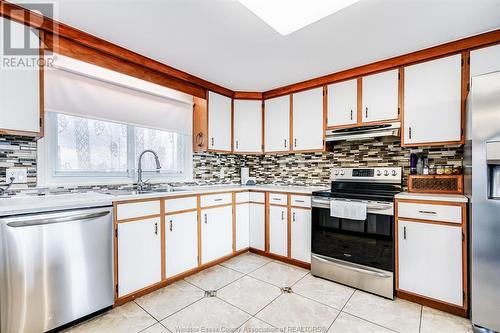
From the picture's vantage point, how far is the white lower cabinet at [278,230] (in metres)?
2.99

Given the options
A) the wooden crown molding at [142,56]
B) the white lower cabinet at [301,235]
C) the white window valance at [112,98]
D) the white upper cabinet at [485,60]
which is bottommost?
the white lower cabinet at [301,235]

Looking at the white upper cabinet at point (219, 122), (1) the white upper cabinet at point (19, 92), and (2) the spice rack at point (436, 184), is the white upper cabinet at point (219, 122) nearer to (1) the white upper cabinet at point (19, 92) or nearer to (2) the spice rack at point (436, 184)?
(1) the white upper cabinet at point (19, 92)

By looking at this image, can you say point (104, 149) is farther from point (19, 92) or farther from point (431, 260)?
point (431, 260)

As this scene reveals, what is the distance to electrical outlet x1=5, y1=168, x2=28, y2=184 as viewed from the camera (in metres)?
1.87

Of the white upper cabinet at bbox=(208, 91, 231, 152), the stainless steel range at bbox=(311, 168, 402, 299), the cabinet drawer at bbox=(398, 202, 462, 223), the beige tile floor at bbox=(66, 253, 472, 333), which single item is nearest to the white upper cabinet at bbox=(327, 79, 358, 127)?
the stainless steel range at bbox=(311, 168, 402, 299)

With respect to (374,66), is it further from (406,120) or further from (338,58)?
(406,120)

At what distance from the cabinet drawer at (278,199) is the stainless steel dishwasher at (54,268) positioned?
6.00 ft

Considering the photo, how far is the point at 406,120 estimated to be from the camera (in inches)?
95.7

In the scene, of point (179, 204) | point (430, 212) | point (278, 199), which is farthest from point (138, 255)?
point (430, 212)

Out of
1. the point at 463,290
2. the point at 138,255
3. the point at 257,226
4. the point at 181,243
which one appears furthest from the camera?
the point at 257,226

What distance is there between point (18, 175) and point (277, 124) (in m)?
2.82

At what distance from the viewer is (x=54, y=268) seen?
1662 mm

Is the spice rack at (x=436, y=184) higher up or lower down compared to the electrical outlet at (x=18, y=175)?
lower down

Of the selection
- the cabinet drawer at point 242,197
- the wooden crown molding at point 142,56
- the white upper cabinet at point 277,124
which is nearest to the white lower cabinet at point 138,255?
the cabinet drawer at point 242,197
